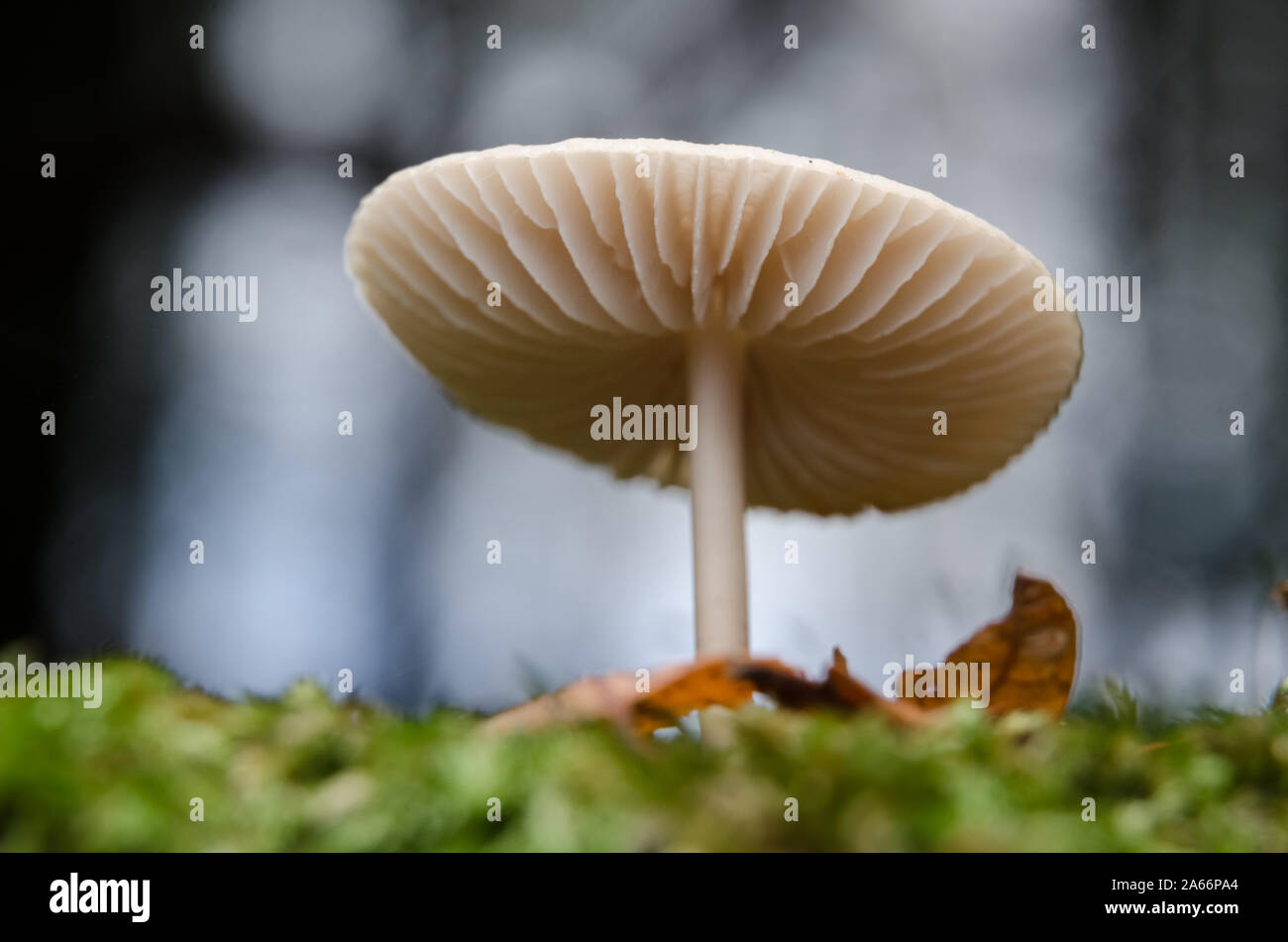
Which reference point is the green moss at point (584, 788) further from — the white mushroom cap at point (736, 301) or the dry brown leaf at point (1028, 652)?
the white mushroom cap at point (736, 301)

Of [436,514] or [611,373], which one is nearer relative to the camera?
[611,373]

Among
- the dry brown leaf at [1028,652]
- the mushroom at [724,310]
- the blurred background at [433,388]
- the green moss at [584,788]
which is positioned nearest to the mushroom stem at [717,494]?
the mushroom at [724,310]

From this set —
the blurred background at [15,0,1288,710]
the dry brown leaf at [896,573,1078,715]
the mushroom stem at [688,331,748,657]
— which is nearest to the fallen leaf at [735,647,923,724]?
the dry brown leaf at [896,573,1078,715]

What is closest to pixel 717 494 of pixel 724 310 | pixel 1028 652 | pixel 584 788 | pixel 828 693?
pixel 724 310

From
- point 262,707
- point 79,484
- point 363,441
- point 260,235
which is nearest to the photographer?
point 262,707

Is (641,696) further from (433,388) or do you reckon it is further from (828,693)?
(433,388)

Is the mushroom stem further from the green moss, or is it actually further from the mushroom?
the green moss

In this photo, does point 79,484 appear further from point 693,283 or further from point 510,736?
point 510,736
